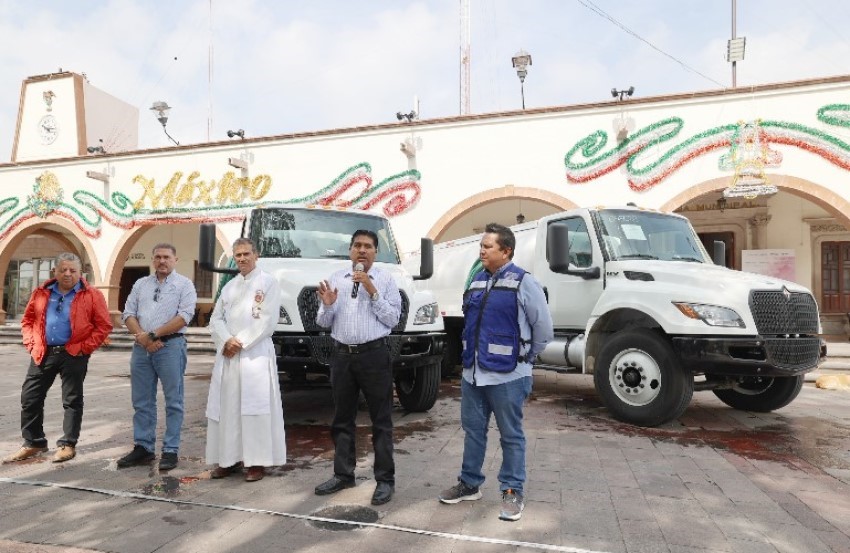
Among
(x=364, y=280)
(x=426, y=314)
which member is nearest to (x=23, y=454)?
(x=364, y=280)

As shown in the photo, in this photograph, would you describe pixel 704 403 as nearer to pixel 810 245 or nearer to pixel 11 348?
pixel 810 245

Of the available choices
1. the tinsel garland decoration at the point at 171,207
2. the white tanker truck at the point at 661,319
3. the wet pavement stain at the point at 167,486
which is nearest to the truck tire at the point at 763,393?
the white tanker truck at the point at 661,319

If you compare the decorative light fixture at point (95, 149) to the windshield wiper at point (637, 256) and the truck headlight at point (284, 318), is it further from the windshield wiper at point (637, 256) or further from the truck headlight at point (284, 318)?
the windshield wiper at point (637, 256)

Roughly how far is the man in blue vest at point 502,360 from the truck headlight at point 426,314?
2284mm

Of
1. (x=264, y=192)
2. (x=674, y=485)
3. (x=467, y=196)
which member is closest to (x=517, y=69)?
(x=467, y=196)

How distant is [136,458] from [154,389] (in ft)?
1.70

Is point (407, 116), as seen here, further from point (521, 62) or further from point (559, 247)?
point (559, 247)

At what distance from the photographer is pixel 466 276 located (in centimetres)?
943

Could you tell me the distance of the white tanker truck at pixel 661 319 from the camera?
5.50 metres

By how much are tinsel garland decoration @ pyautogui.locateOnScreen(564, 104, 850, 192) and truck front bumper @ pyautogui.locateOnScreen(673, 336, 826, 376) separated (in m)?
8.60

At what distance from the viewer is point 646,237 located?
22.3 ft

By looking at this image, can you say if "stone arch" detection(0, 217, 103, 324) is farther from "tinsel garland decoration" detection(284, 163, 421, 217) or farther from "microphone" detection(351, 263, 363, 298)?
"microphone" detection(351, 263, 363, 298)

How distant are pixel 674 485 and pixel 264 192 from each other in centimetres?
1451

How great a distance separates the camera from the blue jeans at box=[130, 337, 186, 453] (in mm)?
4547
